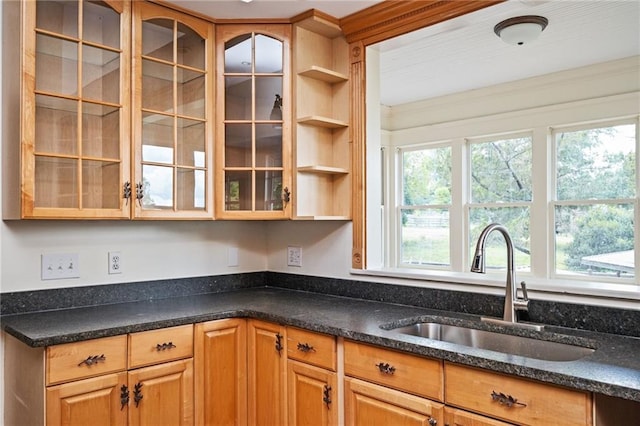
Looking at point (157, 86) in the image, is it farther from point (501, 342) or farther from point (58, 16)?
point (501, 342)

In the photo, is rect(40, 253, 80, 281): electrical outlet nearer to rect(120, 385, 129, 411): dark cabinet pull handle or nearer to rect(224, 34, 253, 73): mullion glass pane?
rect(120, 385, 129, 411): dark cabinet pull handle

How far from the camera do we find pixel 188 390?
7.03 ft

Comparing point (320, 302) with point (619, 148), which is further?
point (619, 148)

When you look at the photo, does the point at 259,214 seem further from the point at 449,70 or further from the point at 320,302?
the point at 449,70

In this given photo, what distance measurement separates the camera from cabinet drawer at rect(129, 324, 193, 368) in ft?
6.50

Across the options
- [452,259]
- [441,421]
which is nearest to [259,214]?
[441,421]

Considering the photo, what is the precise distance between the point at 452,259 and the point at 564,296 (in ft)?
10.2

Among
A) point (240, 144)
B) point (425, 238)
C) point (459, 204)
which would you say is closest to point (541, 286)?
point (240, 144)

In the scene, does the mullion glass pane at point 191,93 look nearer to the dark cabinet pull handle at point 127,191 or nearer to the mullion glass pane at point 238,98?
the mullion glass pane at point 238,98

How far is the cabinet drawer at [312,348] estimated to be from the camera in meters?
1.98

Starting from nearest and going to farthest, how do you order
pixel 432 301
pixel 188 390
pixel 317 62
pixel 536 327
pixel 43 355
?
pixel 43 355, pixel 536 327, pixel 188 390, pixel 432 301, pixel 317 62

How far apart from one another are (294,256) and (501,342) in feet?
4.52

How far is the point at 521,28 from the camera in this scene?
9.68 ft

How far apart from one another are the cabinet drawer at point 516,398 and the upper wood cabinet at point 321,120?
3.89ft
